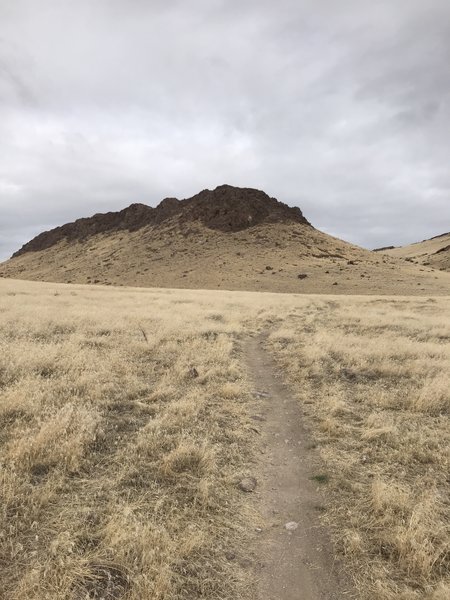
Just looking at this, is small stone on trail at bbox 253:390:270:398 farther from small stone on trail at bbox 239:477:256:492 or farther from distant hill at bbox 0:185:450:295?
distant hill at bbox 0:185:450:295

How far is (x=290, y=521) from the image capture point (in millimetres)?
4977

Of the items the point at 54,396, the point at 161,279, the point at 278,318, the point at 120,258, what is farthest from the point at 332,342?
the point at 120,258

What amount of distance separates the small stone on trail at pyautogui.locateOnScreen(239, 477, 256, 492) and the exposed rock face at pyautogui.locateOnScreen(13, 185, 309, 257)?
8057cm

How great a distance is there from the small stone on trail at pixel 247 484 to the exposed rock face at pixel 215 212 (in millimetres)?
80570

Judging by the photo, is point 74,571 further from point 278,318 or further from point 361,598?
point 278,318

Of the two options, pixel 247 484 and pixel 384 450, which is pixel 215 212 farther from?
pixel 247 484

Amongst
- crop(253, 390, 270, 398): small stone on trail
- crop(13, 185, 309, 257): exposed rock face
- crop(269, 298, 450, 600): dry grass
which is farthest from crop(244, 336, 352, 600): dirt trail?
crop(13, 185, 309, 257): exposed rock face

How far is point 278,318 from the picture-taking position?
75.3 ft

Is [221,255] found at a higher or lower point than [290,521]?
higher

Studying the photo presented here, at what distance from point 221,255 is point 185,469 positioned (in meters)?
70.3

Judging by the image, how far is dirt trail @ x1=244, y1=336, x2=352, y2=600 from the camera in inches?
157

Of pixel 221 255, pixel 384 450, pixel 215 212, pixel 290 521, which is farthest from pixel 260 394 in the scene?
pixel 215 212

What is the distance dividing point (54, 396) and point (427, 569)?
6.64m

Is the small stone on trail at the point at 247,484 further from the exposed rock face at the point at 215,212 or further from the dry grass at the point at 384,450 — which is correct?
the exposed rock face at the point at 215,212
